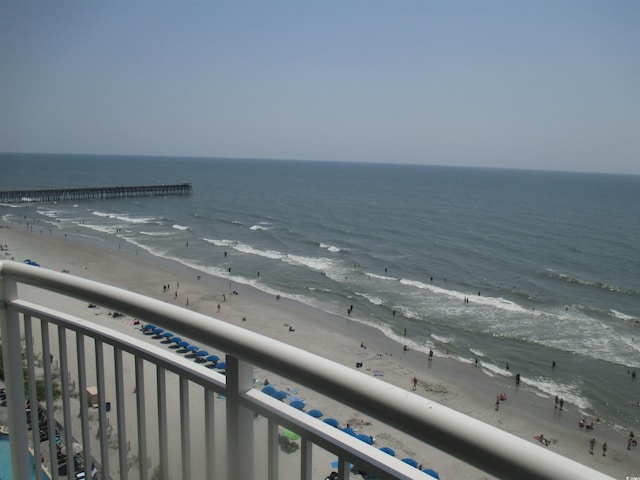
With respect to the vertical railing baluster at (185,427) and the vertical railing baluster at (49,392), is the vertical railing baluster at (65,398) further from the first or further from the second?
the vertical railing baluster at (185,427)

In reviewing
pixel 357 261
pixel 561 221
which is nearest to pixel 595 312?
pixel 357 261

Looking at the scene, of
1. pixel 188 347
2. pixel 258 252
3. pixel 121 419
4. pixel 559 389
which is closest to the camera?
pixel 121 419

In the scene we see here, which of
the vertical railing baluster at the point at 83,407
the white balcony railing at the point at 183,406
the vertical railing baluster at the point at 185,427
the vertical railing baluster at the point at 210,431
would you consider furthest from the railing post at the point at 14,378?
the vertical railing baluster at the point at 210,431

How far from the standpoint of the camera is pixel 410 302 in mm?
34750

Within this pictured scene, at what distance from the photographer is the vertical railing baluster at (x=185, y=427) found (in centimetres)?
168

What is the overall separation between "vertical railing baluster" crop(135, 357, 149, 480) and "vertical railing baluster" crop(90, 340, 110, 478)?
0.18m

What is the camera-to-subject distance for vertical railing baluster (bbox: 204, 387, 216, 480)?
1621 mm

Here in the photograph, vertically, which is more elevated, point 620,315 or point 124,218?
point 124,218

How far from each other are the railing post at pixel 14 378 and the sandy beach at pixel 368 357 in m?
7.87

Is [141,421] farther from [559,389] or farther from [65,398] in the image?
[559,389]

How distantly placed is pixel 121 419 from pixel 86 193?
9149 centimetres

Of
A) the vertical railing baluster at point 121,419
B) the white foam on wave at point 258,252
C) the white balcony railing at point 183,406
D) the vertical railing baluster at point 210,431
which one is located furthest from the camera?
the white foam on wave at point 258,252

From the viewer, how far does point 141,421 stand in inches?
72.5

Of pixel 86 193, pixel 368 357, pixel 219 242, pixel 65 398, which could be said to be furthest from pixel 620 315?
pixel 86 193
